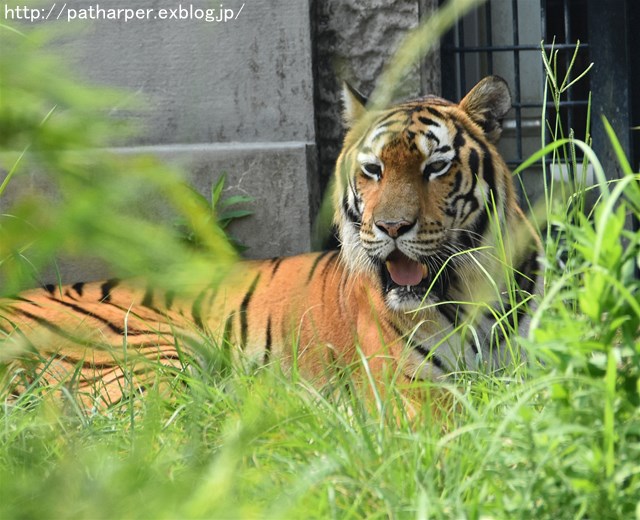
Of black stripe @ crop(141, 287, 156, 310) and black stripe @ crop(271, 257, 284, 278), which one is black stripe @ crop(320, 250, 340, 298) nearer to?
black stripe @ crop(271, 257, 284, 278)

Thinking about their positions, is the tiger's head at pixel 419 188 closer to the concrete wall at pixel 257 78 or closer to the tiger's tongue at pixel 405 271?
the tiger's tongue at pixel 405 271

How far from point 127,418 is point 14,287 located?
1.70 m

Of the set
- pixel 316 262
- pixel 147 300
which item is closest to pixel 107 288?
pixel 147 300

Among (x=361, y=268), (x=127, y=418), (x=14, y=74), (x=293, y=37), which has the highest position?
(x=293, y=37)

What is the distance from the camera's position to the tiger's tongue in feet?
11.7

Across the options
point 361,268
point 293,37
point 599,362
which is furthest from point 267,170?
point 599,362

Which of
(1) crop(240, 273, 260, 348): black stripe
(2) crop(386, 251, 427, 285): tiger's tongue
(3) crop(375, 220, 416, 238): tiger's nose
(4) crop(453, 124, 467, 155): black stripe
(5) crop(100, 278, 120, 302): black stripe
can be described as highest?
(4) crop(453, 124, 467, 155): black stripe

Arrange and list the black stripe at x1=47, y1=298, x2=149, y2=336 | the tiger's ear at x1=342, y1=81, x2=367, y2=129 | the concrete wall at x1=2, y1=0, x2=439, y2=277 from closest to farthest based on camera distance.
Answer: the tiger's ear at x1=342, y1=81, x2=367, y2=129 → the black stripe at x1=47, y1=298, x2=149, y2=336 → the concrete wall at x1=2, y1=0, x2=439, y2=277

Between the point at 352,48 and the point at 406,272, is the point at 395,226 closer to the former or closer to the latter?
the point at 406,272

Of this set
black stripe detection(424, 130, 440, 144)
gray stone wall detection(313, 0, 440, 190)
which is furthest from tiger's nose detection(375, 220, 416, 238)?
gray stone wall detection(313, 0, 440, 190)

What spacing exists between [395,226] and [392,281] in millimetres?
270

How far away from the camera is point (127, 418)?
2977 millimetres

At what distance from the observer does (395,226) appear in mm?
3434

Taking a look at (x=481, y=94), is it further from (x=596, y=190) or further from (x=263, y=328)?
(x=596, y=190)
